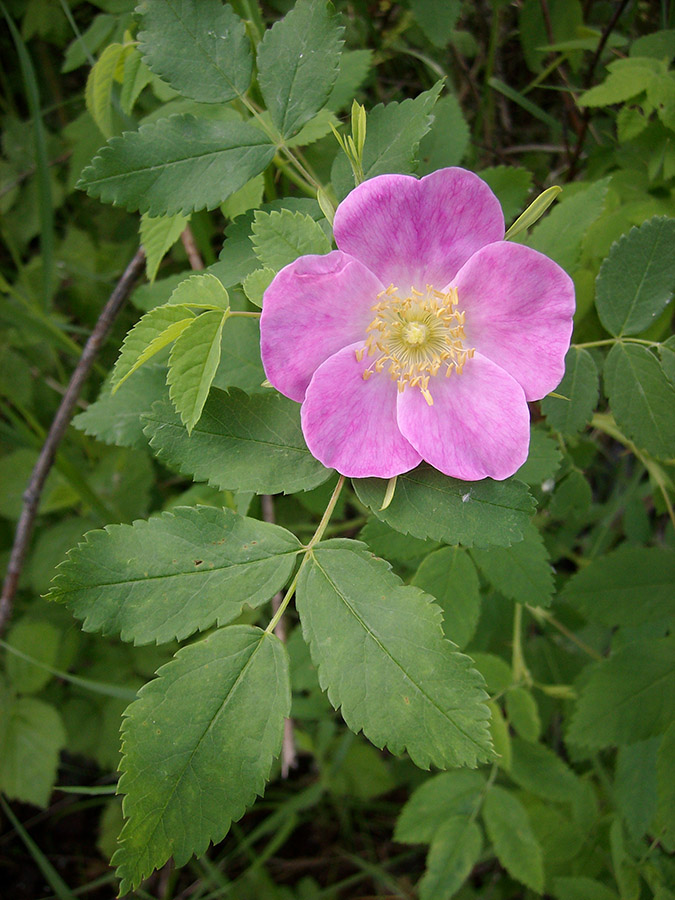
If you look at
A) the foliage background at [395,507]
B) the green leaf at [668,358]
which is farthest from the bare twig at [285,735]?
the green leaf at [668,358]

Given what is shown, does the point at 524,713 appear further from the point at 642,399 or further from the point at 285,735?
the point at 642,399

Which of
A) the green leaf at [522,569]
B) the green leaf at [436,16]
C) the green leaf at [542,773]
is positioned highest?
the green leaf at [436,16]

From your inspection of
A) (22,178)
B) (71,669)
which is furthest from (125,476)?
(22,178)

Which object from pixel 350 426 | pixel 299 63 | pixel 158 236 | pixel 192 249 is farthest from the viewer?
pixel 192 249

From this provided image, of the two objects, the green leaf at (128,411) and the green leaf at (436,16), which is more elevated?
the green leaf at (436,16)

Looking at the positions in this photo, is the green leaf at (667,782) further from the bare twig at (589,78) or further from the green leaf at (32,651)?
the green leaf at (32,651)

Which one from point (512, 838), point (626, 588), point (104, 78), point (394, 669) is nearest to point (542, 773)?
point (512, 838)

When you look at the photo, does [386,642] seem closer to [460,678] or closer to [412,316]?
[460,678]
